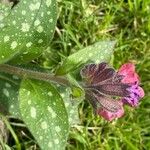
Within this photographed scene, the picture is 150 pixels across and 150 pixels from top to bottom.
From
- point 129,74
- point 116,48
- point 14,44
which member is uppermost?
point 14,44

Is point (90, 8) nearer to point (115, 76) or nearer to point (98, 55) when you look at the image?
point (98, 55)

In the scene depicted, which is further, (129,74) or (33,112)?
(129,74)

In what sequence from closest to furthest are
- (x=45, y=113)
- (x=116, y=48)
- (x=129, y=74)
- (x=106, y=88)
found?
(x=106, y=88)
(x=45, y=113)
(x=129, y=74)
(x=116, y=48)

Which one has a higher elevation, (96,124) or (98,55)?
(98,55)

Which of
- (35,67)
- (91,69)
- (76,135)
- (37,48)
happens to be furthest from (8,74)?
(76,135)

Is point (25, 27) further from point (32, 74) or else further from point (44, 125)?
point (44, 125)

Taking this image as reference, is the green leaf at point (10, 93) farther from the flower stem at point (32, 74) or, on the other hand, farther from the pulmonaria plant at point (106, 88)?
A: the pulmonaria plant at point (106, 88)

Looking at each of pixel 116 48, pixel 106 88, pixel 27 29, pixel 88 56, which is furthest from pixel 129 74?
pixel 116 48
